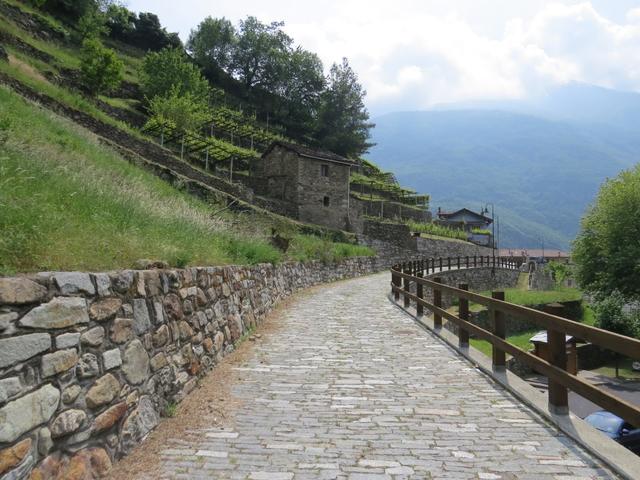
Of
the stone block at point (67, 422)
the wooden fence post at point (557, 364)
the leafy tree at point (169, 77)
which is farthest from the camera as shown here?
the leafy tree at point (169, 77)

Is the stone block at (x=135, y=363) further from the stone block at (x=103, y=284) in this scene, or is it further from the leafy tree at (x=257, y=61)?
the leafy tree at (x=257, y=61)

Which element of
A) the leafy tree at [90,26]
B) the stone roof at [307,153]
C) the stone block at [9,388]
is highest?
the leafy tree at [90,26]

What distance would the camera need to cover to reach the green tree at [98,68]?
35.7m

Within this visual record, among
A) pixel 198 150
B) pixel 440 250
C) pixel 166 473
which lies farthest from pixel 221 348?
pixel 440 250

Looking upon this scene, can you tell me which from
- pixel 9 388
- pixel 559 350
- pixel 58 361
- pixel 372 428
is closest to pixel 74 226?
pixel 58 361

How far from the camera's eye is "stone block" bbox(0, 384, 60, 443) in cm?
265

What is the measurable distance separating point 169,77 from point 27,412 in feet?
157

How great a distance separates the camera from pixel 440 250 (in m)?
46.9

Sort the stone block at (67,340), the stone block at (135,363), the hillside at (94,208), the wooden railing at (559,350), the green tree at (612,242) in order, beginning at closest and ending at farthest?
the stone block at (67,340), the wooden railing at (559,350), the hillside at (94,208), the stone block at (135,363), the green tree at (612,242)

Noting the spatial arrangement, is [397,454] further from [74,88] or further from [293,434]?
[74,88]

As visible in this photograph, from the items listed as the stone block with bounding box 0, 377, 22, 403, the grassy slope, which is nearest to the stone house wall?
the grassy slope

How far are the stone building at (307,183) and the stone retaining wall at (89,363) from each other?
3227 cm

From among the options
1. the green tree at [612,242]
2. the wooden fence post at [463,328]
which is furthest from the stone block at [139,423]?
the green tree at [612,242]

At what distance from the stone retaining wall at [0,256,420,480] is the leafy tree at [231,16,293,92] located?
6604cm
